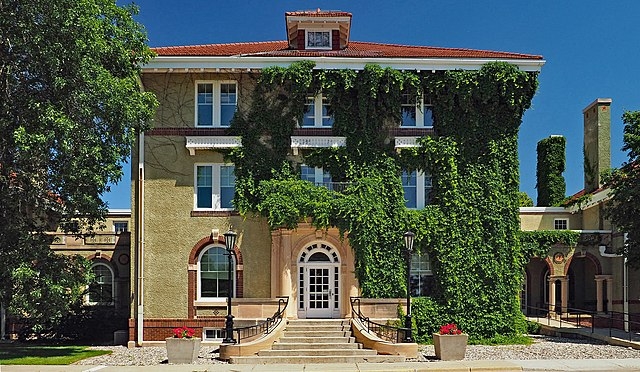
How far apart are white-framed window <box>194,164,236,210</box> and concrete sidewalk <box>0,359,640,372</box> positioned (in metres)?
7.78

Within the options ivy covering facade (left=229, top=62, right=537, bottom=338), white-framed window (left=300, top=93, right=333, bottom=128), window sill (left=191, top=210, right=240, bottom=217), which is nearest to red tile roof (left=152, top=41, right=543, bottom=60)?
ivy covering facade (left=229, top=62, right=537, bottom=338)

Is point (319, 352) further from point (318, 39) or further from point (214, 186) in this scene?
point (318, 39)

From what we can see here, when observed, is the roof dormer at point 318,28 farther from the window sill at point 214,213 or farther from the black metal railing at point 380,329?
the black metal railing at point 380,329

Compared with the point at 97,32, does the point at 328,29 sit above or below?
above

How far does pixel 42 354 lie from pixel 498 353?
14.6m

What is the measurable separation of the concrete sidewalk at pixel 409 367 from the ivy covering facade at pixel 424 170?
610 cm

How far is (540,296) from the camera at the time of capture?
37.0 m

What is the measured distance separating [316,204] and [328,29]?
7.69 metres

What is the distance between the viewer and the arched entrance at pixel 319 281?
1049 inches

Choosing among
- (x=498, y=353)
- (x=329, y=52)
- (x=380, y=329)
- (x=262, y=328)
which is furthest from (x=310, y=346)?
(x=329, y=52)

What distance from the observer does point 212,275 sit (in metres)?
27.0

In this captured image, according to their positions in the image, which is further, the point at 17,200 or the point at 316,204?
the point at 316,204

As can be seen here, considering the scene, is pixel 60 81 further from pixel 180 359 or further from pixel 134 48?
pixel 180 359

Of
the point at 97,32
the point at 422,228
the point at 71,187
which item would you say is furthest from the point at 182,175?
the point at 422,228
